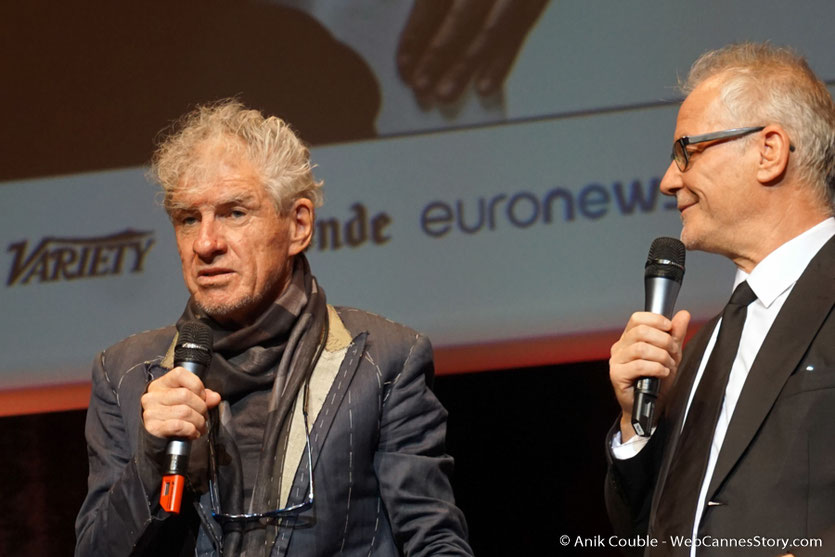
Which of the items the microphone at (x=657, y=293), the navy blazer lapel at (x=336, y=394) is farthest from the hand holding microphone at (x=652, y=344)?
the navy blazer lapel at (x=336, y=394)

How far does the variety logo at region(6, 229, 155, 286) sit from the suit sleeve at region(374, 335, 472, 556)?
1.48 metres

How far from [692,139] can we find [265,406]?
1.08 meters

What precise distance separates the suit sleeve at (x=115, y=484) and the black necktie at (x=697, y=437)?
0.98 m

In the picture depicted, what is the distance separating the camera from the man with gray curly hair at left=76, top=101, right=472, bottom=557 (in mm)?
2123

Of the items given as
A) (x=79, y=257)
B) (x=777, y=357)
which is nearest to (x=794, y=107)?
(x=777, y=357)

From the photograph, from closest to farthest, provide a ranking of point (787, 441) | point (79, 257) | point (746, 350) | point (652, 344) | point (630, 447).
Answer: point (787, 441) → point (652, 344) → point (746, 350) → point (630, 447) → point (79, 257)

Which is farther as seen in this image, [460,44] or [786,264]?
[460,44]

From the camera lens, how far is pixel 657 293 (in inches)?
73.9

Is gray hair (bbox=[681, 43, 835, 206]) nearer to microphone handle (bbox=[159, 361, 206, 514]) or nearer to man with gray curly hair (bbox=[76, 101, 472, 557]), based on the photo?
man with gray curly hair (bbox=[76, 101, 472, 557])

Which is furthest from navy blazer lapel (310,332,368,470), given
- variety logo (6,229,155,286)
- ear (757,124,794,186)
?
variety logo (6,229,155,286)

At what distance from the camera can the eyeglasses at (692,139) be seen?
6.50 ft

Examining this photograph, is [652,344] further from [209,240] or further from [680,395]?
[209,240]

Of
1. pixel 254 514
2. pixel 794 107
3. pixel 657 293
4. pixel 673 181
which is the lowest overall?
pixel 254 514

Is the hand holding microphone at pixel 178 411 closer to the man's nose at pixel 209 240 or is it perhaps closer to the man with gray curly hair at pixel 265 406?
the man with gray curly hair at pixel 265 406
